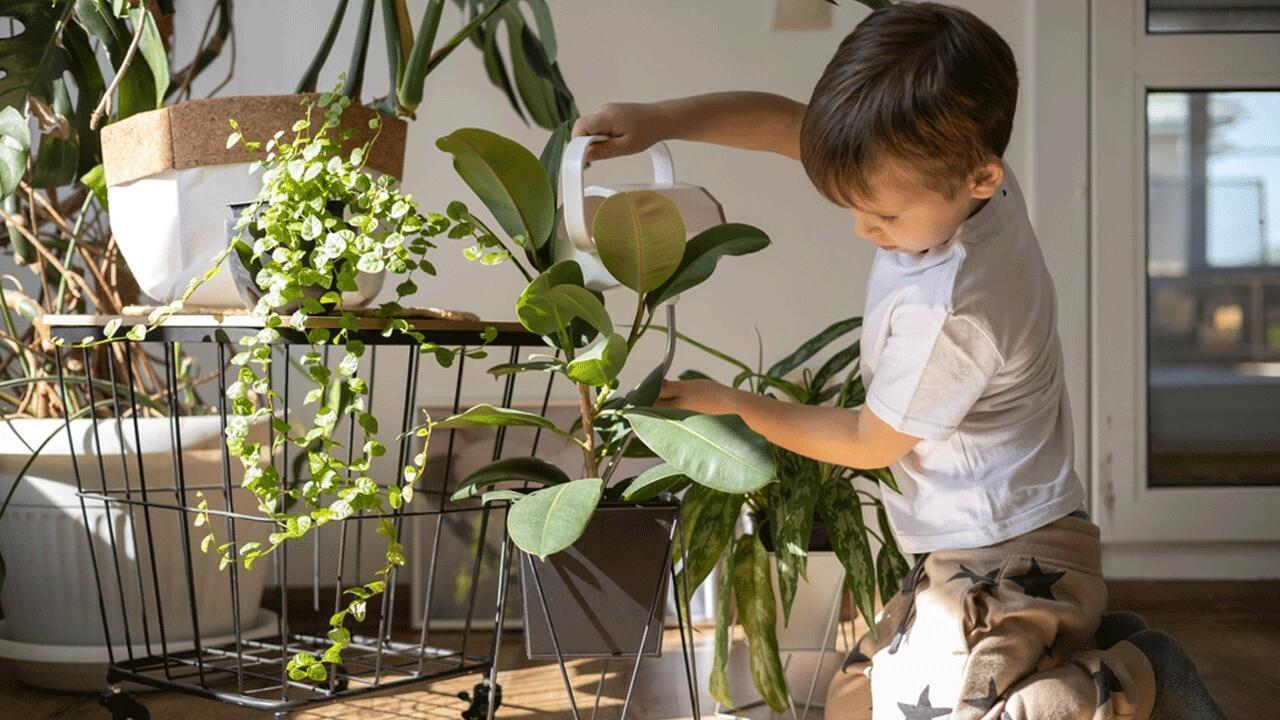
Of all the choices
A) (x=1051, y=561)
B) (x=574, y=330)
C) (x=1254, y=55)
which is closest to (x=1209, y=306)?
(x=1254, y=55)

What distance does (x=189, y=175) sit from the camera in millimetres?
1195

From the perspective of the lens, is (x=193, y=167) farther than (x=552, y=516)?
Yes

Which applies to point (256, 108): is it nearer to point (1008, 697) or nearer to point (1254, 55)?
point (1008, 697)

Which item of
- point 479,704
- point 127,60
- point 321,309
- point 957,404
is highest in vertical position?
point 127,60

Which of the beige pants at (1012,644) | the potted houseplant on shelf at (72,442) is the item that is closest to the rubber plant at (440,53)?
the potted houseplant on shelf at (72,442)

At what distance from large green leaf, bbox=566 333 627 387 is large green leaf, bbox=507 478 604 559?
0.08 m

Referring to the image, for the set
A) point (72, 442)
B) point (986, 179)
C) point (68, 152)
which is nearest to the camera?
point (986, 179)

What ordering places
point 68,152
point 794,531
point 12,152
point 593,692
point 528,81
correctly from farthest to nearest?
1. point 528,81
2. point 593,692
3. point 68,152
4. point 794,531
5. point 12,152

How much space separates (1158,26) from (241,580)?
1.98 m

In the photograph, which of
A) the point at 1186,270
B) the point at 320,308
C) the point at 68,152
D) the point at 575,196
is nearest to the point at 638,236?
the point at 575,196

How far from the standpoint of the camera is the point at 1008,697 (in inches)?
39.7

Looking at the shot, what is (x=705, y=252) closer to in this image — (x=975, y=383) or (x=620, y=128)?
(x=620, y=128)

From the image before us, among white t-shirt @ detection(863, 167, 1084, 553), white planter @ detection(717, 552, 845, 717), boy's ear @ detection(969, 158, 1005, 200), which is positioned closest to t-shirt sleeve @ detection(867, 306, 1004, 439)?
white t-shirt @ detection(863, 167, 1084, 553)

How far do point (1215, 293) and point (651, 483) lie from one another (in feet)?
5.90
